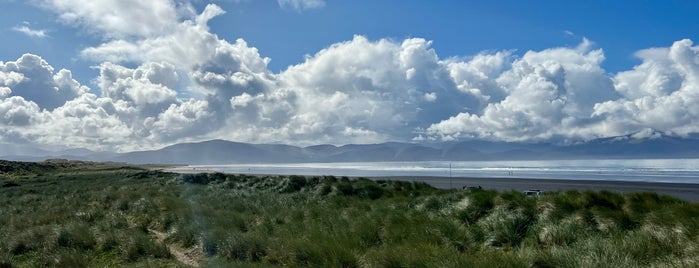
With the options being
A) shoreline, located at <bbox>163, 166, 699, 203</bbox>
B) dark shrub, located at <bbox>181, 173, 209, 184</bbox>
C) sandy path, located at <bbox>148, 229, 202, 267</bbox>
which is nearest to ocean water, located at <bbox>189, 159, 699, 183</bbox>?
shoreline, located at <bbox>163, 166, 699, 203</bbox>

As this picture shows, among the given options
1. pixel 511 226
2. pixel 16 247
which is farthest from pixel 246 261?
pixel 16 247

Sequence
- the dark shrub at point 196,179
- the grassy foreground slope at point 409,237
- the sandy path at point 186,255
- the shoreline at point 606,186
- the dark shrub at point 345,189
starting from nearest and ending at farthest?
the grassy foreground slope at point 409,237
the sandy path at point 186,255
the dark shrub at point 345,189
the shoreline at point 606,186
the dark shrub at point 196,179

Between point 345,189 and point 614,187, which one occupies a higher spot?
point 345,189

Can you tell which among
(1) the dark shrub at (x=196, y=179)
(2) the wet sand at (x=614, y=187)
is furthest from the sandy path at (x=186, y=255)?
(2) the wet sand at (x=614, y=187)

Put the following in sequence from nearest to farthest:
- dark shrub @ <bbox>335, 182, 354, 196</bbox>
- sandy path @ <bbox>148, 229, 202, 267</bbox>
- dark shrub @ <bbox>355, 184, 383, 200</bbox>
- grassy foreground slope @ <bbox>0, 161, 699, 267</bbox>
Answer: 1. grassy foreground slope @ <bbox>0, 161, 699, 267</bbox>
2. sandy path @ <bbox>148, 229, 202, 267</bbox>
3. dark shrub @ <bbox>355, 184, 383, 200</bbox>
4. dark shrub @ <bbox>335, 182, 354, 196</bbox>

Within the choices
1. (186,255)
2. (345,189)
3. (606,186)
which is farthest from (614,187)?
(186,255)

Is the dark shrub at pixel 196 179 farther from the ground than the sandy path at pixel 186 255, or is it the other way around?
the dark shrub at pixel 196 179

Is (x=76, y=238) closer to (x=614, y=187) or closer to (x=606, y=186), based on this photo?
(x=614, y=187)

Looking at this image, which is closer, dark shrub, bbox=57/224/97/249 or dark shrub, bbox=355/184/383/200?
dark shrub, bbox=57/224/97/249

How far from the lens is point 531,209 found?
11.6m

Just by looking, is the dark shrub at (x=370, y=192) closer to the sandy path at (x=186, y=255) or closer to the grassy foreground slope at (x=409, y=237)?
the grassy foreground slope at (x=409, y=237)

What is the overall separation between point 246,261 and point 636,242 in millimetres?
7122

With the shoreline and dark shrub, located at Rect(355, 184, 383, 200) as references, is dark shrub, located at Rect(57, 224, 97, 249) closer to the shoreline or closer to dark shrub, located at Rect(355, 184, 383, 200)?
dark shrub, located at Rect(355, 184, 383, 200)

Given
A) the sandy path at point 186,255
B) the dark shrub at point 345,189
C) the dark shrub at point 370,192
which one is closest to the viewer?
the sandy path at point 186,255
